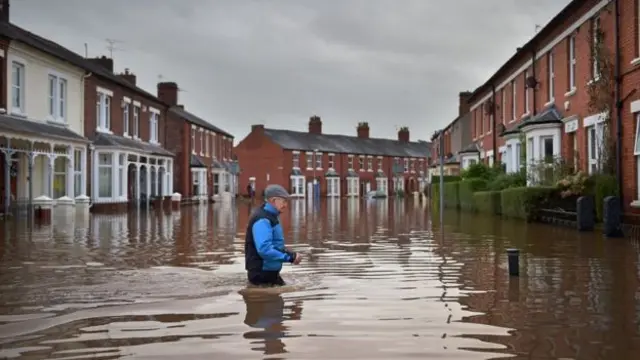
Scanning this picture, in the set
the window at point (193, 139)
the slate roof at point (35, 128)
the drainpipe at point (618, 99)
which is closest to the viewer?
the drainpipe at point (618, 99)

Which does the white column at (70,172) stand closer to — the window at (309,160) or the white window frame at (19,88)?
the white window frame at (19,88)

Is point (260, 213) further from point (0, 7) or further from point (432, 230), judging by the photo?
point (0, 7)

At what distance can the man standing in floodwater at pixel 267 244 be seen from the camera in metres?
8.41

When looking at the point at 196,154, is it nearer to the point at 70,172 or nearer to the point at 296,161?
the point at 70,172

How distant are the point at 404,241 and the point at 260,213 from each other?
322 inches

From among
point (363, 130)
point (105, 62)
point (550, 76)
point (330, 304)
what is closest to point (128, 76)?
point (105, 62)

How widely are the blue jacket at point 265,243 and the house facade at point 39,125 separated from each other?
16.6 meters

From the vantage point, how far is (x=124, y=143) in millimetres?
36062

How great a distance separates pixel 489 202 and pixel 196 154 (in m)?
30.8

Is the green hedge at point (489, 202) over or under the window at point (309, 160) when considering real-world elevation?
under

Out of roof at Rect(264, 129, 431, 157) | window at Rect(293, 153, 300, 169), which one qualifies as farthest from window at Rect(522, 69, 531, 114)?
window at Rect(293, 153, 300, 169)

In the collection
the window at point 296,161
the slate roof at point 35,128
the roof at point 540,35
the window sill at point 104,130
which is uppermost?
the roof at point 540,35

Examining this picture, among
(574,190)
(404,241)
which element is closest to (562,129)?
(574,190)

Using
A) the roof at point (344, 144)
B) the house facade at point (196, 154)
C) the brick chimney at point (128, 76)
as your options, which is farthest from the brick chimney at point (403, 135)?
the brick chimney at point (128, 76)
